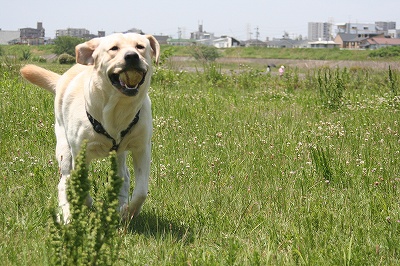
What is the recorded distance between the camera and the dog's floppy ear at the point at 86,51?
4.85m

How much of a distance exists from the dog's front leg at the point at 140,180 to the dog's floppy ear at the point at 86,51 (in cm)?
86

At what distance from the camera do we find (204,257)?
137 inches

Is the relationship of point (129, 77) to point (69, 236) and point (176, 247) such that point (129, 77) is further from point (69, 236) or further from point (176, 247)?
point (69, 236)

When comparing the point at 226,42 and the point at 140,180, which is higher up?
the point at 226,42

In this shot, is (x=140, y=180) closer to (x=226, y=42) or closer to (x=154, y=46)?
(x=154, y=46)

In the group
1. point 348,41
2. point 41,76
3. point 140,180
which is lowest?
point 140,180

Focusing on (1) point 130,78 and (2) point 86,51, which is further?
(2) point 86,51

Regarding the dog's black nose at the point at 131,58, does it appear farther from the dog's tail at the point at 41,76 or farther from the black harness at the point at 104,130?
the dog's tail at the point at 41,76

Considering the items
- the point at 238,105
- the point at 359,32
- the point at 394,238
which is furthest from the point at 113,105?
the point at 359,32

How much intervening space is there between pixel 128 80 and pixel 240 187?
55.7 inches

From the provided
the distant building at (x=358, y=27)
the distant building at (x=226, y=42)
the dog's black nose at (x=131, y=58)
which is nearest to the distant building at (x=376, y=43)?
the distant building at (x=358, y=27)

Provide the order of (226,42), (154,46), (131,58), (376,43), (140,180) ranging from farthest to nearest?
(226,42) < (376,43) < (154,46) < (140,180) < (131,58)

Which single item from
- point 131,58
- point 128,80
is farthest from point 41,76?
point 131,58

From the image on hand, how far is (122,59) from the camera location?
14.2 ft
